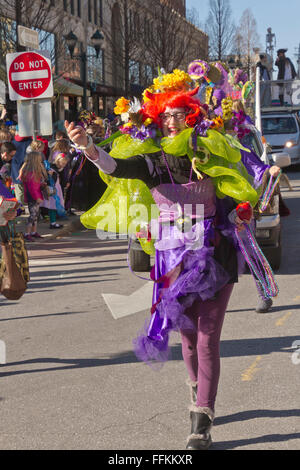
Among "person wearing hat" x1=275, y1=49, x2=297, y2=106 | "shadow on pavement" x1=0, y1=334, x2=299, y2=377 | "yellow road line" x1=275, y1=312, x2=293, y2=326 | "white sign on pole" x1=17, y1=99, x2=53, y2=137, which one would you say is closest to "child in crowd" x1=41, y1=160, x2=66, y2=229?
"white sign on pole" x1=17, y1=99, x2=53, y2=137

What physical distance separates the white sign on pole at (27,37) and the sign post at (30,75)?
31 cm

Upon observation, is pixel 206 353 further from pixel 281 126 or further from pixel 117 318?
pixel 281 126

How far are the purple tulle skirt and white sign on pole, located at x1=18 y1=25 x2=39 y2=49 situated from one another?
6.80 m

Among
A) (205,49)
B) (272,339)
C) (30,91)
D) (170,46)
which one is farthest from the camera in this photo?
(205,49)

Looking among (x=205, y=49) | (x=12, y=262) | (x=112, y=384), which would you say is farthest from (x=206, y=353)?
(x=205, y=49)

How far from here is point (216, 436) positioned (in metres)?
4.02

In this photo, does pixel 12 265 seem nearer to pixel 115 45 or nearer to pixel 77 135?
pixel 77 135

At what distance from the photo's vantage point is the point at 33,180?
11641 millimetres

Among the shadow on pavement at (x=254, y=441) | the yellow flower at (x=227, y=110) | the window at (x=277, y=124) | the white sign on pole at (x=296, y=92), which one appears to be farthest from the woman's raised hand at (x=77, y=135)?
the white sign on pole at (x=296, y=92)

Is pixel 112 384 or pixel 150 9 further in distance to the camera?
pixel 150 9

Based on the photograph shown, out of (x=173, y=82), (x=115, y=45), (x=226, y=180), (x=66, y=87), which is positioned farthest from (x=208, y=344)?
(x=115, y=45)

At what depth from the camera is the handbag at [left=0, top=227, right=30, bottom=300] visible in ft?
15.6

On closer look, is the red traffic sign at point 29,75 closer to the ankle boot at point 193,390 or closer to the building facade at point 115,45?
the ankle boot at point 193,390

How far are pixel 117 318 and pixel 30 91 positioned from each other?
5.83 m
